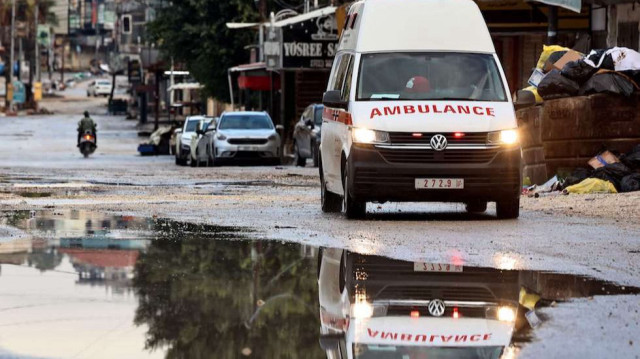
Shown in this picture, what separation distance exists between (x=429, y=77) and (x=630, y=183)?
15.3 ft

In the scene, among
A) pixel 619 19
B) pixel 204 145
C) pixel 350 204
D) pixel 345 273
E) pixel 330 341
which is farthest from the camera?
pixel 204 145

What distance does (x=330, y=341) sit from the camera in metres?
8.00

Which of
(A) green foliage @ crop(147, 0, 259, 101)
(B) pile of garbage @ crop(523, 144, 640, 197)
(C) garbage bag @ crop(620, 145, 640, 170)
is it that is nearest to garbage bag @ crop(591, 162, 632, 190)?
(B) pile of garbage @ crop(523, 144, 640, 197)

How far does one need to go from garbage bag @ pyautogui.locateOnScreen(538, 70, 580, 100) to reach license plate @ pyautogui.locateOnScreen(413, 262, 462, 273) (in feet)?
37.1

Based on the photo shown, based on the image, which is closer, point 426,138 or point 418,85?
point 426,138

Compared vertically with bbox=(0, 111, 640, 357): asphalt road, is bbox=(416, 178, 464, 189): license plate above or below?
above

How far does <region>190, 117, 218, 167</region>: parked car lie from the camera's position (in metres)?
41.7

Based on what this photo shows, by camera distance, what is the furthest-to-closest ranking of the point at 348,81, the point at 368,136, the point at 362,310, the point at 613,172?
the point at 613,172, the point at 348,81, the point at 368,136, the point at 362,310

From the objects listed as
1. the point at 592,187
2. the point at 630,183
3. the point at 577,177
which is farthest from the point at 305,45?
the point at 630,183

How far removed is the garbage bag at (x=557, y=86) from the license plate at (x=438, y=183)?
668 cm

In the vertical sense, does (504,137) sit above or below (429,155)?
above

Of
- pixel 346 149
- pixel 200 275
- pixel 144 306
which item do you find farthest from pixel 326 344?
pixel 346 149

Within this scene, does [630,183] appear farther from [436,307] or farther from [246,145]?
[246,145]

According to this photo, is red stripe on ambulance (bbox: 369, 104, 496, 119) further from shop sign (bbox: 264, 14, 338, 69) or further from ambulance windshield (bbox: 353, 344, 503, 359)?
shop sign (bbox: 264, 14, 338, 69)
